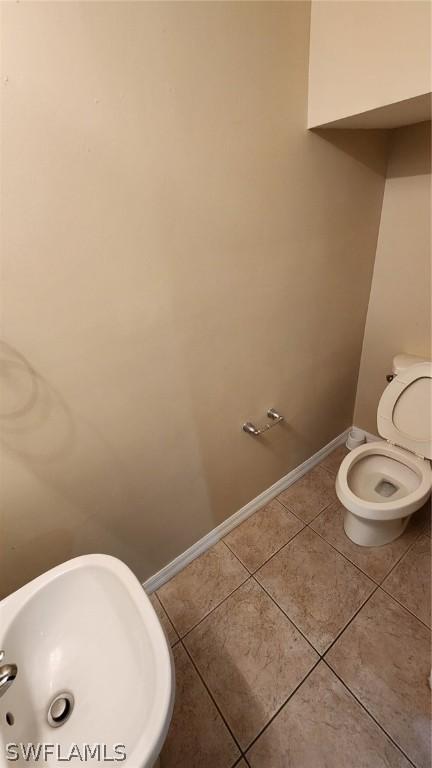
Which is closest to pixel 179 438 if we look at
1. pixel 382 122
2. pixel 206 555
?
pixel 206 555

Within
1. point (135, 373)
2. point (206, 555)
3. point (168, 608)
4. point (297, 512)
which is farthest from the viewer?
point (297, 512)

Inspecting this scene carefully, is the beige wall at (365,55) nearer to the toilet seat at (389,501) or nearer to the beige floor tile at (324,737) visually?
the toilet seat at (389,501)

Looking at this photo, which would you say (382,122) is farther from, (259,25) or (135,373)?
(135,373)

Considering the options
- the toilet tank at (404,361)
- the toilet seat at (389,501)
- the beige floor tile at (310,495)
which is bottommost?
the beige floor tile at (310,495)

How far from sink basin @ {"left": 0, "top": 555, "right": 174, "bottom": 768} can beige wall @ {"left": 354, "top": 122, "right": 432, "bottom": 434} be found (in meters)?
1.70

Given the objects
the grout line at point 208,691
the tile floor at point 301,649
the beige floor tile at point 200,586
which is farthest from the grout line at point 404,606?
the grout line at point 208,691

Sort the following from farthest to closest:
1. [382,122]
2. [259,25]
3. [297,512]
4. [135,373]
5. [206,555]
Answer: [297,512], [206,555], [382,122], [135,373], [259,25]

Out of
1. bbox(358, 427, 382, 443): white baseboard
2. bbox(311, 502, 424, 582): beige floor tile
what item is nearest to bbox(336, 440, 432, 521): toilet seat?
bbox(311, 502, 424, 582): beige floor tile

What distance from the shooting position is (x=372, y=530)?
1404mm

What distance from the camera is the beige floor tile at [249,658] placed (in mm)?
1009

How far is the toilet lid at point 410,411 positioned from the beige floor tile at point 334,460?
54 centimetres

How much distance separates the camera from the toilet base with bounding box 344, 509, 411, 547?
1393 millimetres

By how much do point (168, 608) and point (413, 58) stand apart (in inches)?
82.4

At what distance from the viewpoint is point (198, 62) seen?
78 cm
